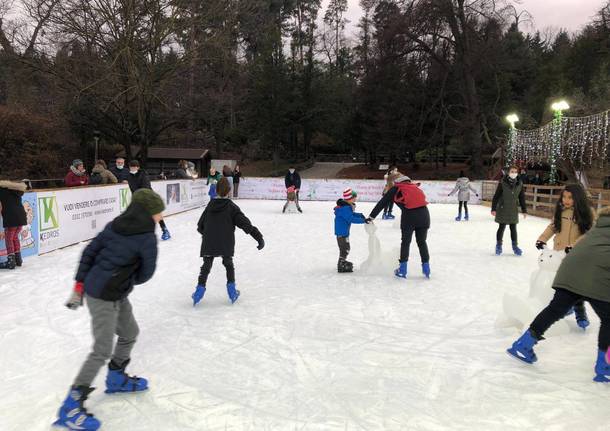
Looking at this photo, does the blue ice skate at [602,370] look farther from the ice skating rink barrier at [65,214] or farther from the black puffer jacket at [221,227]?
the ice skating rink barrier at [65,214]

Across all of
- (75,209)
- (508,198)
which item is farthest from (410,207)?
(75,209)

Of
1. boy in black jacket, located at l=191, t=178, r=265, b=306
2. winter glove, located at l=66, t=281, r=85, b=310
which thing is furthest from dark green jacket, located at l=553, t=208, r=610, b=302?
winter glove, located at l=66, t=281, r=85, b=310

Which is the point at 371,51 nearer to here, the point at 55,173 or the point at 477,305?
the point at 55,173

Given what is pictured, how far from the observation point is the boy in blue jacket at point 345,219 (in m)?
6.00

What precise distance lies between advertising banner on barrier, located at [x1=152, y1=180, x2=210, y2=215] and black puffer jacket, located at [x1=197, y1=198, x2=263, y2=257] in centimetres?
767

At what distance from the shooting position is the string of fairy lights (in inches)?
563

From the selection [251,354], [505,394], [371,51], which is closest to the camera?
[505,394]

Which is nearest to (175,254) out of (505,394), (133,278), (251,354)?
(251,354)

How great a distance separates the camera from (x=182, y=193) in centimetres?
1441

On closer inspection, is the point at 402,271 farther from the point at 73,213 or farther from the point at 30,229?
the point at 73,213

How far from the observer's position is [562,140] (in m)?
16.7

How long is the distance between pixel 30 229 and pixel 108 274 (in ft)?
18.2

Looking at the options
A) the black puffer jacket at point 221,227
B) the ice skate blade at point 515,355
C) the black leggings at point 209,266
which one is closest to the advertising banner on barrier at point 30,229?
the black leggings at point 209,266

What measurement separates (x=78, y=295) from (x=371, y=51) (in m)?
34.3
